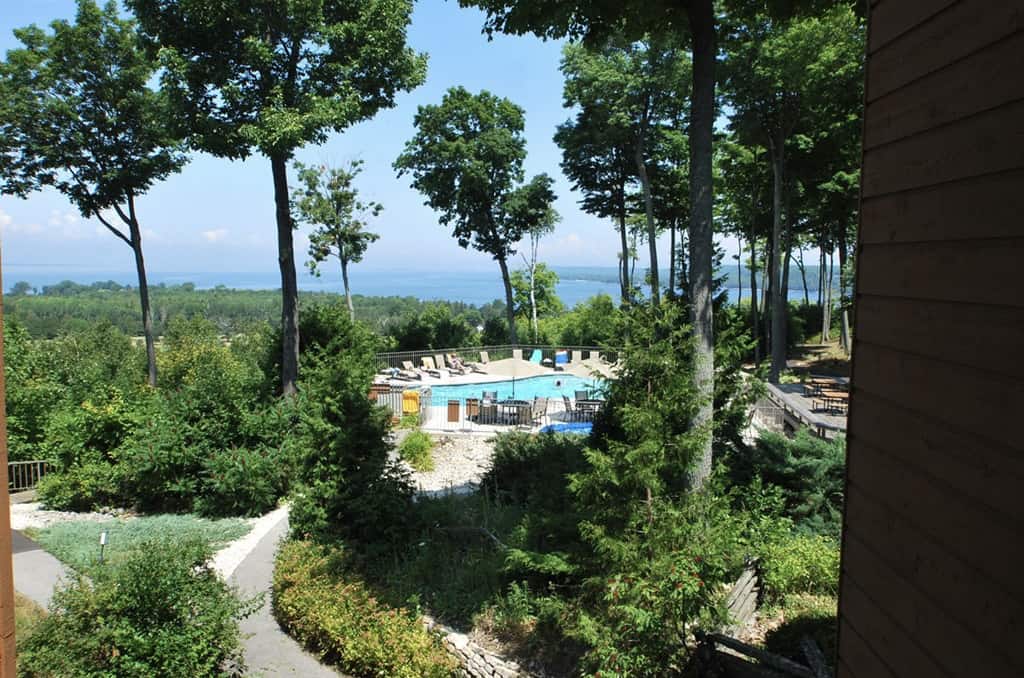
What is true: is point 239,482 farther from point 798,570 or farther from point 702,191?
point 702,191

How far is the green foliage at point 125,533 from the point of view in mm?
11367

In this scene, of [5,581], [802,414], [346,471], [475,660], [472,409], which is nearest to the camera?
[5,581]

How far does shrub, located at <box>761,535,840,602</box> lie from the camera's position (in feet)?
26.6

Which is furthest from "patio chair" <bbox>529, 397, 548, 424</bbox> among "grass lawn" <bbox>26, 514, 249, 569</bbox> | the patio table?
"grass lawn" <bbox>26, 514, 249, 569</bbox>

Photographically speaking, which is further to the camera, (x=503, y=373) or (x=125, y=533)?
(x=503, y=373)

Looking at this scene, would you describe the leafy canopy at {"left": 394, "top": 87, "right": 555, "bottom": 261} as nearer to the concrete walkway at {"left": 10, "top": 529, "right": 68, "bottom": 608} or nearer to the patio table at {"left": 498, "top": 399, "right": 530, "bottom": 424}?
the patio table at {"left": 498, "top": 399, "right": 530, "bottom": 424}

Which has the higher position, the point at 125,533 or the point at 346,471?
the point at 346,471

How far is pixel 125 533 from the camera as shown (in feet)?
40.7

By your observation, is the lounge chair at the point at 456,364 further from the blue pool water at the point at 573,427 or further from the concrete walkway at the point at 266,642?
the concrete walkway at the point at 266,642

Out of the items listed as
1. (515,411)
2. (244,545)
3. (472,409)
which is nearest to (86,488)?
(244,545)

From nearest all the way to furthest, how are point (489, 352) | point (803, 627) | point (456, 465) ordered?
point (803, 627) → point (456, 465) → point (489, 352)

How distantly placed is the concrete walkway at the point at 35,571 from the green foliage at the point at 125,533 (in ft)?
0.49

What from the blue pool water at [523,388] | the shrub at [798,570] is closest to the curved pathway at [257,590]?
the shrub at [798,570]

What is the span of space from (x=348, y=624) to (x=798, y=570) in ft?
19.3
